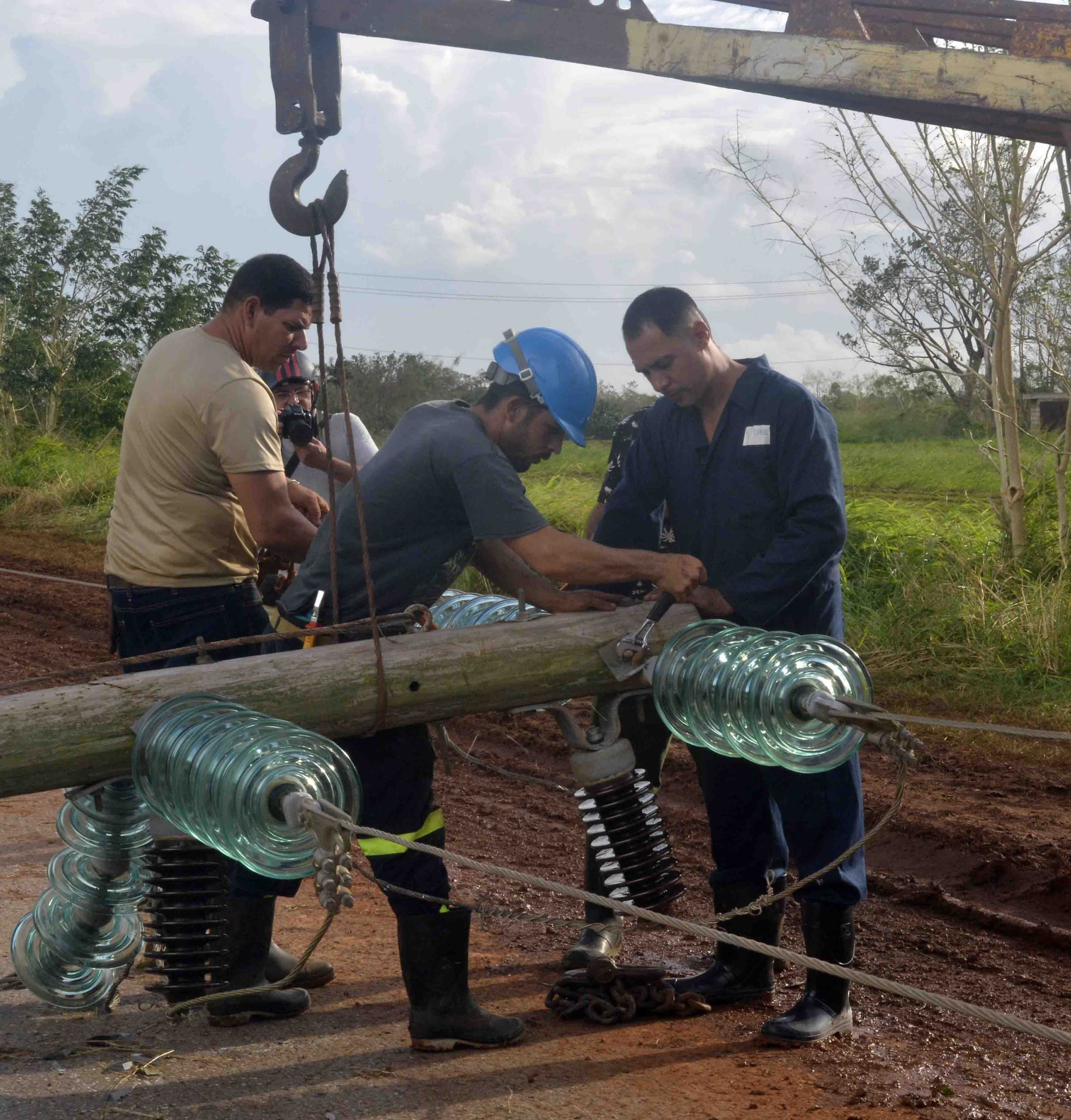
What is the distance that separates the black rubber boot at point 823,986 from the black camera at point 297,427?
258cm

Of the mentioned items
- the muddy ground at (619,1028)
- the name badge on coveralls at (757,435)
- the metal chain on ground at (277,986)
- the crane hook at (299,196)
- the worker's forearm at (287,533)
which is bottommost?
the muddy ground at (619,1028)

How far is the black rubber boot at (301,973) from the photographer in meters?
4.09

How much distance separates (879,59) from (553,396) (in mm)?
1282

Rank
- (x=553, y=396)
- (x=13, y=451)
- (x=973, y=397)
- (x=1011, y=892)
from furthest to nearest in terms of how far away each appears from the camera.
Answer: (x=13, y=451) < (x=973, y=397) < (x=1011, y=892) < (x=553, y=396)

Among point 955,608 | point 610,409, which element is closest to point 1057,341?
point 955,608

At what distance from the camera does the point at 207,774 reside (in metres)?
2.72

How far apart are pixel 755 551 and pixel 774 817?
91 cm

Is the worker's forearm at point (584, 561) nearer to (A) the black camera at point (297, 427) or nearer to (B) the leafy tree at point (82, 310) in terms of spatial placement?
(A) the black camera at point (297, 427)

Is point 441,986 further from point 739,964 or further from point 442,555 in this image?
point 442,555

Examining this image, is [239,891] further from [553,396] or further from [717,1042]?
[553,396]

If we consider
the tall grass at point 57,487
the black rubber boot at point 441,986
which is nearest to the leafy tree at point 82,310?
the tall grass at point 57,487

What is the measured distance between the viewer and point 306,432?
194 inches

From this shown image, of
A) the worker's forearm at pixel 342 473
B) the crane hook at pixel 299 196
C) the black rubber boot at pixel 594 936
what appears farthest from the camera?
the worker's forearm at pixel 342 473

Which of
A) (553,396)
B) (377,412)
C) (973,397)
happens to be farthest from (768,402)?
(377,412)
